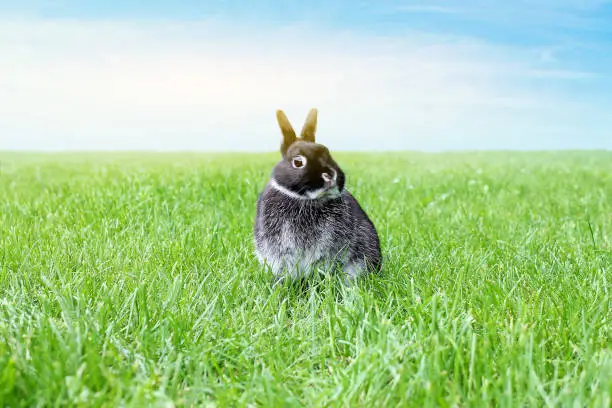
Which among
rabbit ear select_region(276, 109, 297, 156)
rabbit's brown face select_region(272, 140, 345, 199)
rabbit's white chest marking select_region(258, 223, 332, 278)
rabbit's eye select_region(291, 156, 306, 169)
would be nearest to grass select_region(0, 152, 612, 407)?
rabbit's white chest marking select_region(258, 223, 332, 278)

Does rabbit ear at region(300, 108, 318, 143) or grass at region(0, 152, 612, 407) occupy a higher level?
rabbit ear at region(300, 108, 318, 143)

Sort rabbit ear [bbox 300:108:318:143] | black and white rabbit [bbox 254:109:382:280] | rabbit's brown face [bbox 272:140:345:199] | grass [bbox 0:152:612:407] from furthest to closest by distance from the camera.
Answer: rabbit ear [bbox 300:108:318:143]
black and white rabbit [bbox 254:109:382:280]
rabbit's brown face [bbox 272:140:345:199]
grass [bbox 0:152:612:407]

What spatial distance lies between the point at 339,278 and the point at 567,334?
1334 mm

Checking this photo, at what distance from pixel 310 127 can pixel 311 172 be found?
1.41ft

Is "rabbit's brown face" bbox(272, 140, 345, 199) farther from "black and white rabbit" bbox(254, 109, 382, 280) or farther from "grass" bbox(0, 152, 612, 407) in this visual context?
"grass" bbox(0, 152, 612, 407)

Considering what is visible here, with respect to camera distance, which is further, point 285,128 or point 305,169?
point 285,128

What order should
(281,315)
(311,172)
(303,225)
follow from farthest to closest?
1. (303,225)
2. (311,172)
3. (281,315)

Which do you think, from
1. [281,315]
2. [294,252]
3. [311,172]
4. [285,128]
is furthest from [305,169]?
[281,315]

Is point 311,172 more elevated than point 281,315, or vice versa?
point 311,172

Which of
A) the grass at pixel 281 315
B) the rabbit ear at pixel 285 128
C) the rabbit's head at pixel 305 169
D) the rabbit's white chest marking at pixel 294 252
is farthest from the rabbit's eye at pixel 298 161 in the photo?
the grass at pixel 281 315

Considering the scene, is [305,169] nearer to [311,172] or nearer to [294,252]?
[311,172]

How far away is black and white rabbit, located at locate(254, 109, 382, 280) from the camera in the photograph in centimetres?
384

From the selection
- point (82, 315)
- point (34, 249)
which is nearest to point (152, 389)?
point (82, 315)

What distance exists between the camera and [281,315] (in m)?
3.39
